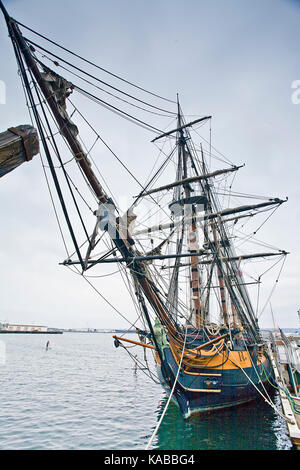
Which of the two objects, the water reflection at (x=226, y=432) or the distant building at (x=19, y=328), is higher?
the distant building at (x=19, y=328)

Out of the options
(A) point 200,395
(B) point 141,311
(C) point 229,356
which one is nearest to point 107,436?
(A) point 200,395

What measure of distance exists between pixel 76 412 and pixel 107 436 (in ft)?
14.4

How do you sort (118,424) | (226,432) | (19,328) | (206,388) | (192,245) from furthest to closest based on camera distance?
(19,328), (192,245), (118,424), (206,388), (226,432)

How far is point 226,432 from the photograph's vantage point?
33.5 ft

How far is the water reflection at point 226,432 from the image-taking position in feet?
30.2

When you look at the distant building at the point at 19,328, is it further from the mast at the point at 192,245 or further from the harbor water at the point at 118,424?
the mast at the point at 192,245

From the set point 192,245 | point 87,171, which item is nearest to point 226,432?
point 87,171

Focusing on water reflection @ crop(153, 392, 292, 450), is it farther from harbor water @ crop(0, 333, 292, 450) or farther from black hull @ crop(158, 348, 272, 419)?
black hull @ crop(158, 348, 272, 419)

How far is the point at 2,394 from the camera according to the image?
17.2 m

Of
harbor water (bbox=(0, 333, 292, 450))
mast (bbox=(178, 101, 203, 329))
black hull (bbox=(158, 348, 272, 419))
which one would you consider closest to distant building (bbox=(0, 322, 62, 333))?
harbor water (bbox=(0, 333, 292, 450))

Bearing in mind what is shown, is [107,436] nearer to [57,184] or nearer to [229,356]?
[229,356]

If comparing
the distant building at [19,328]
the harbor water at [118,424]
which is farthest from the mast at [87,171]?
the distant building at [19,328]

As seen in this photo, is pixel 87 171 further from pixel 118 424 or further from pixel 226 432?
pixel 118 424

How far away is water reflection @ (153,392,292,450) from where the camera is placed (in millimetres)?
9214
